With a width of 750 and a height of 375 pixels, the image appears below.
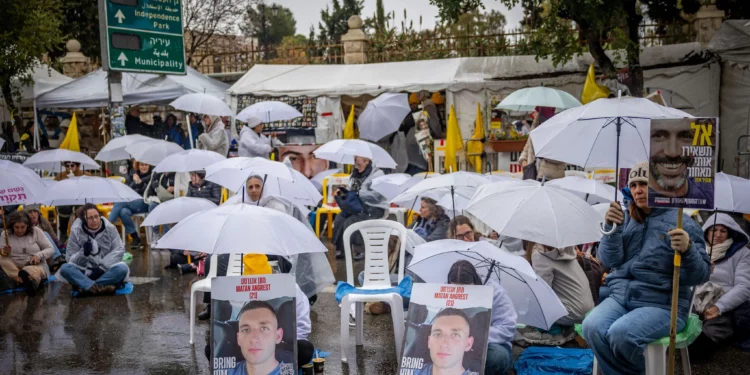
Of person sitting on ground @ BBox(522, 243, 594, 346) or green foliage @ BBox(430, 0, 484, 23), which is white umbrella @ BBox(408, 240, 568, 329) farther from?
green foliage @ BBox(430, 0, 484, 23)

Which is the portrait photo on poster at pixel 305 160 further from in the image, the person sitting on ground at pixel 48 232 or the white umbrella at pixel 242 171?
the white umbrella at pixel 242 171

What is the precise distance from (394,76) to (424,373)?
1446 cm

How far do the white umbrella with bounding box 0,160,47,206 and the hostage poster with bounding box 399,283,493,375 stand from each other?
22.1 feet

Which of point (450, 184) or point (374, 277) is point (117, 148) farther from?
point (374, 277)

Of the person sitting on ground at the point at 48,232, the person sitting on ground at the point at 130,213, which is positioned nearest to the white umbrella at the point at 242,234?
the person sitting on ground at the point at 48,232

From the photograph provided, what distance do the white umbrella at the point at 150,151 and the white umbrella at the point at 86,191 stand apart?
298cm

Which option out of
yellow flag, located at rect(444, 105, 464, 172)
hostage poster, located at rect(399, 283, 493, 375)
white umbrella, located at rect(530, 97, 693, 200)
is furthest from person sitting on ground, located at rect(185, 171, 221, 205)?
hostage poster, located at rect(399, 283, 493, 375)

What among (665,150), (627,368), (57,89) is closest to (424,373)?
(627,368)

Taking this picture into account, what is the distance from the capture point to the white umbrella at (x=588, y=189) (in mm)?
9305

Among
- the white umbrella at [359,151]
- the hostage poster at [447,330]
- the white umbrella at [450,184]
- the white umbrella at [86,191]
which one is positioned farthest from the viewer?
the white umbrella at [359,151]

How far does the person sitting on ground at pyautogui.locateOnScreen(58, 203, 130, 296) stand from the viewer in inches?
416

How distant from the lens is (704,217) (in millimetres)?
11656

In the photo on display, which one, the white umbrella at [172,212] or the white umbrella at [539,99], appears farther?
the white umbrella at [539,99]

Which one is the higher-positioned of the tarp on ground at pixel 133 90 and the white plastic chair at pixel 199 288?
the tarp on ground at pixel 133 90
